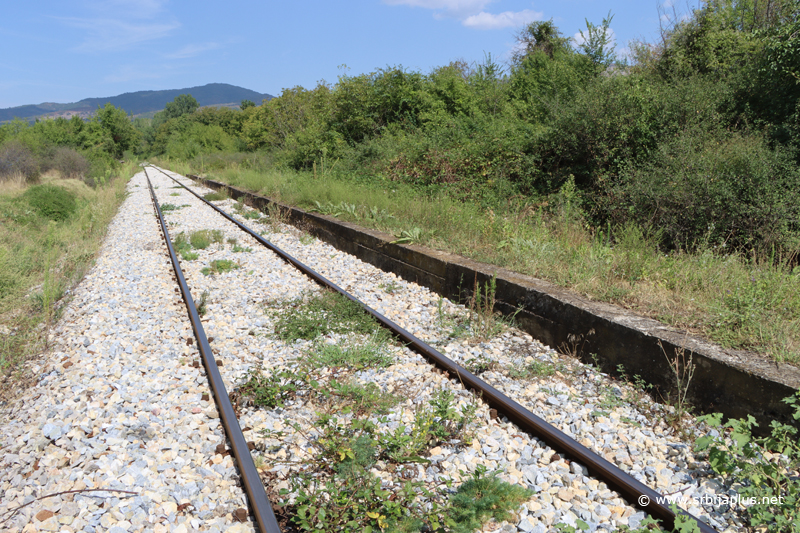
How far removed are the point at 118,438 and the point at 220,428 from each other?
653 millimetres

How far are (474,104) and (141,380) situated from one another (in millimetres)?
13292

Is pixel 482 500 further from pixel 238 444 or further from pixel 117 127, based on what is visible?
pixel 117 127

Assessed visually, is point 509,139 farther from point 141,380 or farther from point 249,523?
point 249,523

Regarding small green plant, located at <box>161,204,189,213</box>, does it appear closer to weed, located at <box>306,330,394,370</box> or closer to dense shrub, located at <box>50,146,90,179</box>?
weed, located at <box>306,330,394,370</box>

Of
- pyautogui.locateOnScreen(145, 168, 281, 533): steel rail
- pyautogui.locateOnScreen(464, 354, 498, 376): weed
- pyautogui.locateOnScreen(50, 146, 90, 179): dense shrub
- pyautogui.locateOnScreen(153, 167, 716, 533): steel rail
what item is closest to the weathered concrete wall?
pyautogui.locateOnScreen(464, 354, 498, 376): weed

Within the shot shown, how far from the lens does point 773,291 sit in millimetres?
4066

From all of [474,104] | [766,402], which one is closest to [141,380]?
[766,402]

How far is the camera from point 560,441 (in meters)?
3.03

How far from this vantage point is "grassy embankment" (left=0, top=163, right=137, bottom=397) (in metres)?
4.91

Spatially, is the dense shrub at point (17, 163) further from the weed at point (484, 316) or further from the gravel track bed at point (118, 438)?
the weed at point (484, 316)

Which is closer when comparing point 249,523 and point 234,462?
point 249,523

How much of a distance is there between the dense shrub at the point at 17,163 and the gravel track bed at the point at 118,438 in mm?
26326

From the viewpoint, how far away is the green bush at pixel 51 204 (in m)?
14.2

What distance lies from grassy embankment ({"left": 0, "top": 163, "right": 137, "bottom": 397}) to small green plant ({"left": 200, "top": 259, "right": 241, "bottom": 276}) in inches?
74.0
